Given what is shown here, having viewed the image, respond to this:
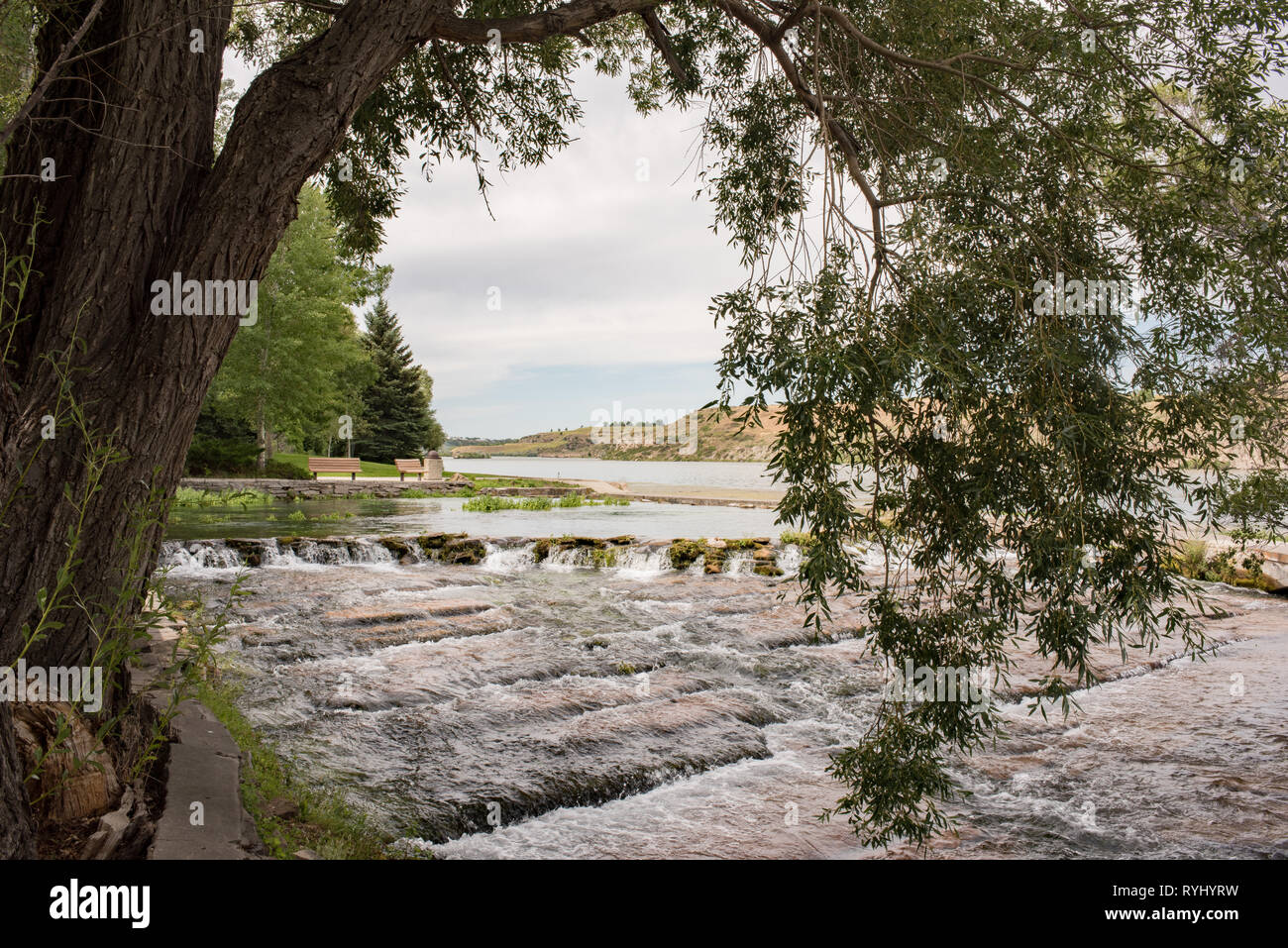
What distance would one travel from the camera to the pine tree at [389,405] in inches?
1708

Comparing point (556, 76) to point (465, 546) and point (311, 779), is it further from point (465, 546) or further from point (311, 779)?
point (465, 546)

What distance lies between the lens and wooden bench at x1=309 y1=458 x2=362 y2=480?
29734 millimetres

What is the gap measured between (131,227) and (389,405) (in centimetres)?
4210

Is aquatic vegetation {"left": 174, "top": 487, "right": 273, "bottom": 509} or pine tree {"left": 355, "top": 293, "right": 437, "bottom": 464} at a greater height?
pine tree {"left": 355, "top": 293, "right": 437, "bottom": 464}

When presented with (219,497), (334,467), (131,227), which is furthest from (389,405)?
(131,227)

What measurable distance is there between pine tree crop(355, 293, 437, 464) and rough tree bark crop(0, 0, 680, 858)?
40658mm

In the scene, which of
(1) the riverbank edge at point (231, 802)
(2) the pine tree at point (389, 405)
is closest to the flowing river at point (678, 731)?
(1) the riverbank edge at point (231, 802)

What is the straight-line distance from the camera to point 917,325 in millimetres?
3859

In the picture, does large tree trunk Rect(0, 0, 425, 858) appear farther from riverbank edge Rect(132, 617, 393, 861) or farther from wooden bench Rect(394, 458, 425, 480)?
wooden bench Rect(394, 458, 425, 480)

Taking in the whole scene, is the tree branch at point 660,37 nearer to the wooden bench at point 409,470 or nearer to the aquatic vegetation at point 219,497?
the aquatic vegetation at point 219,497

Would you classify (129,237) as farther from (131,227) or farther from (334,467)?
(334,467)

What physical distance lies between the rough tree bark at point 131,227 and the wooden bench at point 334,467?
1062 inches

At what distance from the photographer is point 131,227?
3.59m

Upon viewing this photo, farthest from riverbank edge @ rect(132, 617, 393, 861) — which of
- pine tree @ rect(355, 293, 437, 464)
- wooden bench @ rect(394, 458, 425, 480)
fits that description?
pine tree @ rect(355, 293, 437, 464)
